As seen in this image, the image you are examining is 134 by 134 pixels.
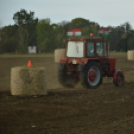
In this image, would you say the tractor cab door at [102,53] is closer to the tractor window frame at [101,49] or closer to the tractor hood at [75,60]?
the tractor window frame at [101,49]

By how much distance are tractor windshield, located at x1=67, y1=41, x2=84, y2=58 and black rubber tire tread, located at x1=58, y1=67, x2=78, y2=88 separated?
0.71 metres

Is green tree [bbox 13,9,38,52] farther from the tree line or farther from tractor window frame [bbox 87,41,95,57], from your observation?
tractor window frame [bbox 87,41,95,57]

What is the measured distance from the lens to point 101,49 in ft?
39.2

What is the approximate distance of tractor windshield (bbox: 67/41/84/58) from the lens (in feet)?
37.6

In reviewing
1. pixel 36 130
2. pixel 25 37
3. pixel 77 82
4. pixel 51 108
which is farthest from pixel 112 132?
pixel 25 37

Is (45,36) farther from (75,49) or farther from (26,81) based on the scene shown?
(26,81)

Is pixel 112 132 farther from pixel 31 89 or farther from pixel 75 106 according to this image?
pixel 31 89

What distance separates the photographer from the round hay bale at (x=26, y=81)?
8984 mm

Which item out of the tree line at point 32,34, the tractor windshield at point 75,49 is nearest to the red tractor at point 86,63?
the tractor windshield at point 75,49

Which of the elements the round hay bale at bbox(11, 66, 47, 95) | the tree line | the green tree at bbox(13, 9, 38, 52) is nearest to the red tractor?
the round hay bale at bbox(11, 66, 47, 95)

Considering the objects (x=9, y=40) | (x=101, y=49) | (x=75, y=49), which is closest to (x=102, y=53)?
(x=101, y=49)

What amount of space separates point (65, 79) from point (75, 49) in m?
1.25

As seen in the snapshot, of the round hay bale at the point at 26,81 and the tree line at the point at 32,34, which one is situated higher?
the tree line at the point at 32,34

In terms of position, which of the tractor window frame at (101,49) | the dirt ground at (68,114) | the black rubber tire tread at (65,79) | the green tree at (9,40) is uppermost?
the green tree at (9,40)
